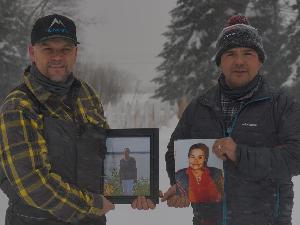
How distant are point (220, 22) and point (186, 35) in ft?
9.34

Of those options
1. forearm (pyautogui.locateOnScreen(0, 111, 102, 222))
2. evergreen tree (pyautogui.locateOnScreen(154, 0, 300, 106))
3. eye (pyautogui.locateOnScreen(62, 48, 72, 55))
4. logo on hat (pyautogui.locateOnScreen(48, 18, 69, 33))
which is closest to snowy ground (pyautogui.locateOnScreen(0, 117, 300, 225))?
forearm (pyautogui.locateOnScreen(0, 111, 102, 222))

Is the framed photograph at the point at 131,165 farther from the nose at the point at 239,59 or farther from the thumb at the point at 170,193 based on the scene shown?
the nose at the point at 239,59

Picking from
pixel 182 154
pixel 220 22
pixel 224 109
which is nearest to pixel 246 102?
pixel 224 109

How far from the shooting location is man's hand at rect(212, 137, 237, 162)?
2.91 meters

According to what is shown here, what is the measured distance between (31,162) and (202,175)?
1.06 meters

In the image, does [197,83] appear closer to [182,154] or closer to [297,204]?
[297,204]

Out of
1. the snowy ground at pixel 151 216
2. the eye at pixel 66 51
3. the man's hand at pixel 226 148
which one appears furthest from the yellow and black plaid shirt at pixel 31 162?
the snowy ground at pixel 151 216

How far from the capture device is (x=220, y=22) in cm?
1920

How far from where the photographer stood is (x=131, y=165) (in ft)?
10.9

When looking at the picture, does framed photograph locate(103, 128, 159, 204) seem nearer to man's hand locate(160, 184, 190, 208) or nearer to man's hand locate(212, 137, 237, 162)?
man's hand locate(160, 184, 190, 208)

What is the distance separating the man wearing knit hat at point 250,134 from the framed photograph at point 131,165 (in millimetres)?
345

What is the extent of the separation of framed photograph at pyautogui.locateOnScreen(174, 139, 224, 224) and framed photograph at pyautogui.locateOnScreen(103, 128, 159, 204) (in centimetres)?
20

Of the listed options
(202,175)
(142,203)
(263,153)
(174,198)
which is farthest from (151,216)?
(263,153)

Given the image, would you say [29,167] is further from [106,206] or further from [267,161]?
[267,161]
